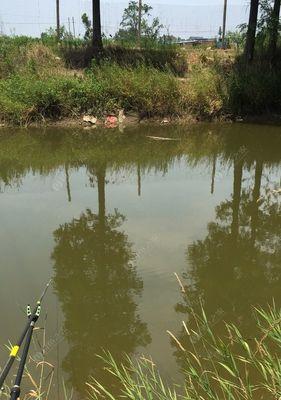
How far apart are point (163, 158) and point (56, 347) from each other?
6292 millimetres

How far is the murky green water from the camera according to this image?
143 inches

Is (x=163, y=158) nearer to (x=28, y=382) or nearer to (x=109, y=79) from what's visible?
(x=109, y=79)

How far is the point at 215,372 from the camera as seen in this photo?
2.26 metres

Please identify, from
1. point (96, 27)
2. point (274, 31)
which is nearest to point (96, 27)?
point (96, 27)

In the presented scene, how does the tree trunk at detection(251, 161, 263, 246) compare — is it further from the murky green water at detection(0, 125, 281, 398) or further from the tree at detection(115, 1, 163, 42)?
the tree at detection(115, 1, 163, 42)

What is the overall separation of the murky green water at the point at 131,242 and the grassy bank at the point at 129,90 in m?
2.12

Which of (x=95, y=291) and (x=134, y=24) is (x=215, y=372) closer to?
(x=95, y=291)

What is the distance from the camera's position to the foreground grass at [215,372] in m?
2.10

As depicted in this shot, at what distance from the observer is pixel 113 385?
3072mm

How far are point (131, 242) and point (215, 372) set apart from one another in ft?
10.3

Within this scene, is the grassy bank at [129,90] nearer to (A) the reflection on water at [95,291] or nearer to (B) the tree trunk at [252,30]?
(B) the tree trunk at [252,30]

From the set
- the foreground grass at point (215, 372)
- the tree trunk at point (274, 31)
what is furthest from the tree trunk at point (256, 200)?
the tree trunk at point (274, 31)

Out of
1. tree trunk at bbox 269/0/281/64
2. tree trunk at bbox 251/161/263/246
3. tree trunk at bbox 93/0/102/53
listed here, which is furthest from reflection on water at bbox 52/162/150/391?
tree trunk at bbox 269/0/281/64

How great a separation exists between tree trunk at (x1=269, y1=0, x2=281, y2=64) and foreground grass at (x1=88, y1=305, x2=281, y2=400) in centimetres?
1211
